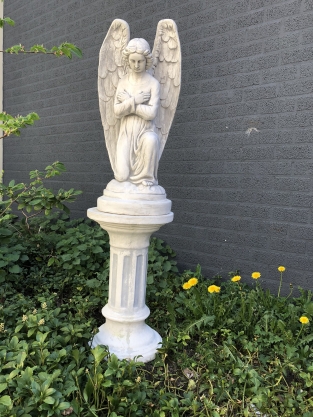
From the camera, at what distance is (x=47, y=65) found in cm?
488

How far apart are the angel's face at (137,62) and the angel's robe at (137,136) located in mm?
82

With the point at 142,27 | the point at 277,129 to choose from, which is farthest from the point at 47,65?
the point at 277,129

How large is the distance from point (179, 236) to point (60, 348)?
1.88 metres

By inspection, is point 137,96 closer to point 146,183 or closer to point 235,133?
point 146,183

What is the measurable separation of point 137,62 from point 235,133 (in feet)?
4.67

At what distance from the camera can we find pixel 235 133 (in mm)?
3223

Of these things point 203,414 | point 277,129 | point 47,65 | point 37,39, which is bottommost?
point 203,414

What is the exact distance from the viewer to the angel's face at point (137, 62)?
2.05 meters

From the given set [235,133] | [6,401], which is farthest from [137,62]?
[6,401]

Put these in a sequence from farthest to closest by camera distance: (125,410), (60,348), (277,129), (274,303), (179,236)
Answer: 1. (179,236)
2. (277,129)
3. (274,303)
4. (60,348)
5. (125,410)

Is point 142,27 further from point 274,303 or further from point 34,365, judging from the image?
point 34,365

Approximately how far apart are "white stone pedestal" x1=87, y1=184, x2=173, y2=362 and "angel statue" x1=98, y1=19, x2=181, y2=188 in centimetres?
19

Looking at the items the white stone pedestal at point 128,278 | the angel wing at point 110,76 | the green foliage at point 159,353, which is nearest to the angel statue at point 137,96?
the angel wing at point 110,76

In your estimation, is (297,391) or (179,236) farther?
(179,236)
